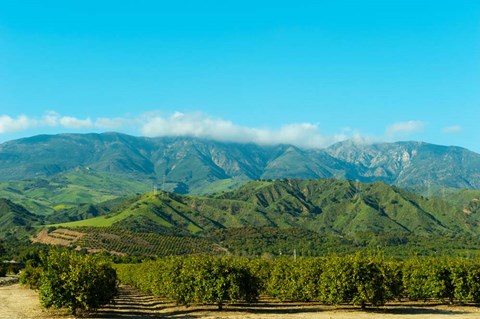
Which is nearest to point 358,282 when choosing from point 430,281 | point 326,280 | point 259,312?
point 326,280

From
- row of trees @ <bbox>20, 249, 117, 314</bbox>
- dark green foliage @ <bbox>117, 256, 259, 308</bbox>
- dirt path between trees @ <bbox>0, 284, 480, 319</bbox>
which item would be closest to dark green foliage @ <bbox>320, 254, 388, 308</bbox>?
dirt path between trees @ <bbox>0, 284, 480, 319</bbox>

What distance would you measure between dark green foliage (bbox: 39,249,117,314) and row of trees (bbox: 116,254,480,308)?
10231 millimetres

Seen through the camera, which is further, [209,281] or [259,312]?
[259,312]

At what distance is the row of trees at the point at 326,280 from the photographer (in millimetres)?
48906

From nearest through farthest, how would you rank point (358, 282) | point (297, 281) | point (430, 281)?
point (358, 282) < point (430, 281) < point (297, 281)

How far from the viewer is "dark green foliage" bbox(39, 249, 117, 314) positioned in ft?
136

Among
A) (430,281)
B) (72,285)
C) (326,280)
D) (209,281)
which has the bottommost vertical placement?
(430,281)

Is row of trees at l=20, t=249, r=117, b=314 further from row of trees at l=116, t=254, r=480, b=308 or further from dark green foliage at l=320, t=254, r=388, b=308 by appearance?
dark green foliage at l=320, t=254, r=388, b=308

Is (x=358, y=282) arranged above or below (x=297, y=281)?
above

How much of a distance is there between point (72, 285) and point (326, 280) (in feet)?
82.5

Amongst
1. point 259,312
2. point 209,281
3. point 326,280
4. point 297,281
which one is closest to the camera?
→ point 209,281

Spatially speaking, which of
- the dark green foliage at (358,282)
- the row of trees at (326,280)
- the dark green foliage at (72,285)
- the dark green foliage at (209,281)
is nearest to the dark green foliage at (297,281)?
the row of trees at (326,280)

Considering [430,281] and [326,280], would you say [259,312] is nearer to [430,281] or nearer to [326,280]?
[326,280]

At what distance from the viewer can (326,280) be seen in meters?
50.7
